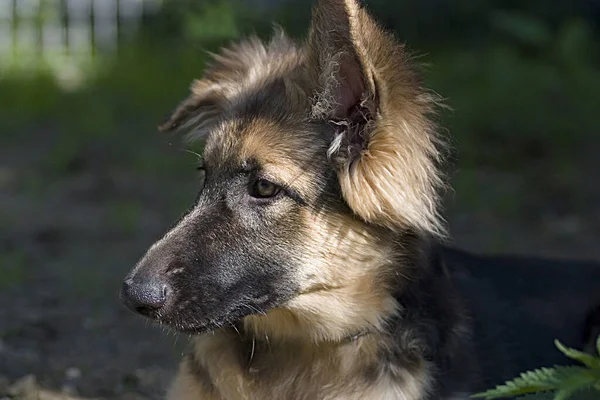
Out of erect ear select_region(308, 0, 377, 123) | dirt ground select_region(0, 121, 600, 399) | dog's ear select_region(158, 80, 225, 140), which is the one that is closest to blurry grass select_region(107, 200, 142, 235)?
dirt ground select_region(0, 121, 600, 399)

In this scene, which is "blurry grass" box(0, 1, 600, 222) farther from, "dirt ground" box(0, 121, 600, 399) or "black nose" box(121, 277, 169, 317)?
"black nose" box(121, 277, 169, 317)

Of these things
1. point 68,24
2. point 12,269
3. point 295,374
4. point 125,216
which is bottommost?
point 68,24

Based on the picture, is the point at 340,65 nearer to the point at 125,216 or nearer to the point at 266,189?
the point at 266,189

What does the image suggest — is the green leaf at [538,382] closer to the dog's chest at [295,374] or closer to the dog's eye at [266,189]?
the dog's chest at [295,374]

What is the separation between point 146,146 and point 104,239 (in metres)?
2.56

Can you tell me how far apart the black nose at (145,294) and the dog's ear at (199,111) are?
3.07ft

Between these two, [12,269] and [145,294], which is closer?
[145,294]

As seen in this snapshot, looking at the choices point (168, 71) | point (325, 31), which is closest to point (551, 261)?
point (325, 31)

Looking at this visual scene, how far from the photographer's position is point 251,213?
3.83 metres

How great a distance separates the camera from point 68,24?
14398mm

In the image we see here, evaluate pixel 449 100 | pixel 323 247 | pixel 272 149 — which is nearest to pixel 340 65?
pixel 272 149

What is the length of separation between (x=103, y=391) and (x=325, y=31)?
2234mm

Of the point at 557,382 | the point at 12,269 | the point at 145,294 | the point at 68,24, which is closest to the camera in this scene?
the point at 557,382

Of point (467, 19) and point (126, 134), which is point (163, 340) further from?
point (467, 19)
